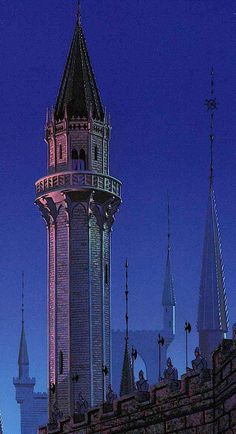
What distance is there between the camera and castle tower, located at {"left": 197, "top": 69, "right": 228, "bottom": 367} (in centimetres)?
8188

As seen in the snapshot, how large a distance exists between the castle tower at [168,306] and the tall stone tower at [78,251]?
1254 inches

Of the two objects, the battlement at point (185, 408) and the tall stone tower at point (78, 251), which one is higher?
the tall stone tower at point (78, 251)

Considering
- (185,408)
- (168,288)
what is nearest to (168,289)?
(168,288)

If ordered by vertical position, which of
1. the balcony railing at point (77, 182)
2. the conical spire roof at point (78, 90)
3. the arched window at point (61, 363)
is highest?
the conical spire roof at point (78, 90)

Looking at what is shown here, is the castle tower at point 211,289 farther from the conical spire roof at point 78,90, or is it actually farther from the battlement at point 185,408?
the battlement at point 185,408

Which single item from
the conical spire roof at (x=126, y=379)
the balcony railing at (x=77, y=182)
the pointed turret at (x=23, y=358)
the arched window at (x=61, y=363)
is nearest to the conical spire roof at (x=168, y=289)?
the conical spire roof at (x=126, y=379)

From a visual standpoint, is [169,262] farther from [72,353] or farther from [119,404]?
[119,404]

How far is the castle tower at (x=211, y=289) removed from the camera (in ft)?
269

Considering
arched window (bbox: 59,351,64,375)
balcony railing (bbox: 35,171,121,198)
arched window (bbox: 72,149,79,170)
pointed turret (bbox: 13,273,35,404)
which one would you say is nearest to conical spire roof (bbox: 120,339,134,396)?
arched window (bbox: 59,351,64,375)

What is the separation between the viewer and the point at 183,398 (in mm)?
30766

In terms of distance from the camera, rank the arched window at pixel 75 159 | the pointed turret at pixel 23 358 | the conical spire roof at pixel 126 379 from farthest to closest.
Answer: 1. the pointed turret at pixel 23 358
2. the conical spire roof at pixel 126 379
3. the arched window at pixel 75 159

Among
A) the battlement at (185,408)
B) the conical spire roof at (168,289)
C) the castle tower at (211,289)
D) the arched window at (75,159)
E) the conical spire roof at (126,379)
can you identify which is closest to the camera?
the battlement at (185,408)

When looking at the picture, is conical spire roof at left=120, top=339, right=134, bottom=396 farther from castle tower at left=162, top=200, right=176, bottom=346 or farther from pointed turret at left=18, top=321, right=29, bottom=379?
pointed turret at left=18, top=321, right=29, bottom=379

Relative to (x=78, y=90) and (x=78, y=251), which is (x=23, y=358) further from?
(x=78, y=251)
